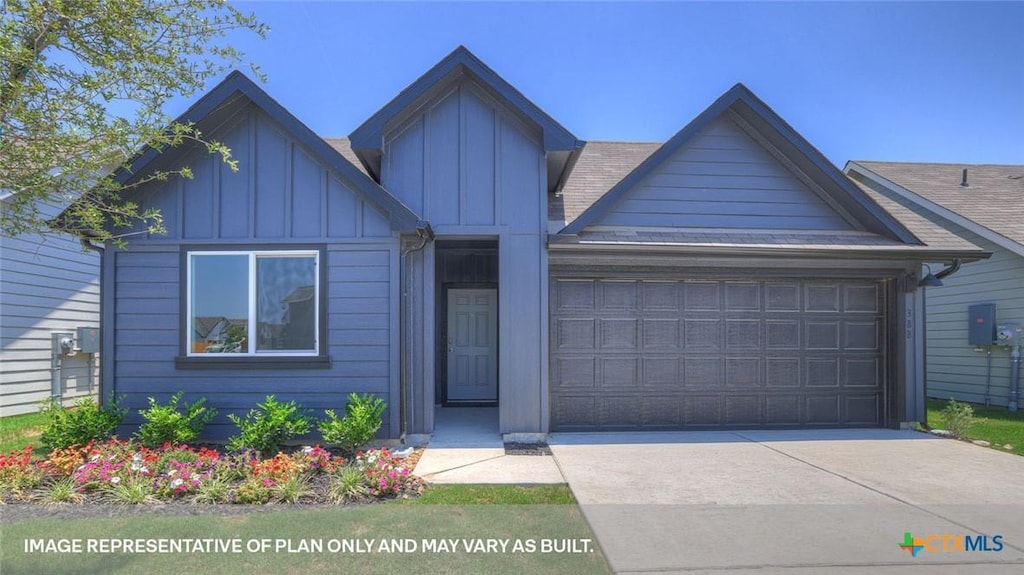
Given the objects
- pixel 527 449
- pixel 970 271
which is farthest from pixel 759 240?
pixel 970 271

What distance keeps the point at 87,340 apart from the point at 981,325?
17.4m

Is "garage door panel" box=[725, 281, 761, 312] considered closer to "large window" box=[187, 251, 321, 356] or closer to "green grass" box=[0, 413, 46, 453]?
"large window" box=[187, 251, 321, 356]

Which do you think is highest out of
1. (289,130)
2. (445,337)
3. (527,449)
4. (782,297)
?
(289,130)

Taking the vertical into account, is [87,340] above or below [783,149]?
below

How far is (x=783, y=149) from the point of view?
884 cm

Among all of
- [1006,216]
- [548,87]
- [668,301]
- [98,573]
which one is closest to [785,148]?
[668,301]

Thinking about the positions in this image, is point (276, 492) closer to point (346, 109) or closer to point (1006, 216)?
point (346, 109)

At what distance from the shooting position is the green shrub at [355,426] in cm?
655

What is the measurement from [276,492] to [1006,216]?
13.9 m

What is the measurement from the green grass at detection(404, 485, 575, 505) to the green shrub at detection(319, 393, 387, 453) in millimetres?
1386

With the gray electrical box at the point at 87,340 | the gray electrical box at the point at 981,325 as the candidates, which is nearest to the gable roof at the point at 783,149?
the gray electrical box at the point at 981,325

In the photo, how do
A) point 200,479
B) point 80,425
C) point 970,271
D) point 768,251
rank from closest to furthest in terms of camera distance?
1. point 200,479
2. point 80,425
3. point 768,251
4. point 970,271

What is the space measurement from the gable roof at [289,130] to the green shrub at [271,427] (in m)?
2.43

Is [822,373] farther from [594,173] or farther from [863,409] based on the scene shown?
[594,173]
